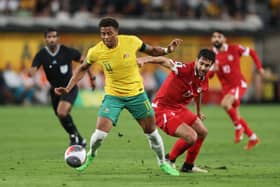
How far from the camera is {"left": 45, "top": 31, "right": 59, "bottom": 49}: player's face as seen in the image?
1779 centimetres

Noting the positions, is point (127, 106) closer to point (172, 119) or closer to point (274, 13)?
point (172, 119)

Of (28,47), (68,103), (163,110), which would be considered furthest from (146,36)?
(163,110)

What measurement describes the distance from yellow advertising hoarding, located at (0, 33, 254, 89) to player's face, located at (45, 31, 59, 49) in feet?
64.6

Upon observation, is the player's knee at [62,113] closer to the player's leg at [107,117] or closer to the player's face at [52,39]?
the player's face at [52,39]

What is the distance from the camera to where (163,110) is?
13914 millimetres

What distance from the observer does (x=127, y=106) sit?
43.4ft

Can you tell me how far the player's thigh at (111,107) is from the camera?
13.1m

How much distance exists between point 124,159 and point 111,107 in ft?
10.0

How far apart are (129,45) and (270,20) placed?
28.0m

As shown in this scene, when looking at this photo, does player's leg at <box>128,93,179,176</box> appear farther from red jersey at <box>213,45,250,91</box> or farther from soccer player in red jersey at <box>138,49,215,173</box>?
red jersey at <box>213,45,250,91</box>

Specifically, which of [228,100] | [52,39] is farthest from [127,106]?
[228,100]

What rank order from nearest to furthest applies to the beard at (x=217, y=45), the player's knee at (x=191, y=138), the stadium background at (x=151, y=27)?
A: the player's knee at (x=191, y=138), the beard at (x=217, y=45), the stadium background at (x=151, y=27)

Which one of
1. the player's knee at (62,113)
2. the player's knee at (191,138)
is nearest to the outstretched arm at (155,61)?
the player's knee at (191,138)

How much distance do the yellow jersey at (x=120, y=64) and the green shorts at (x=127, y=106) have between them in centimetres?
8
